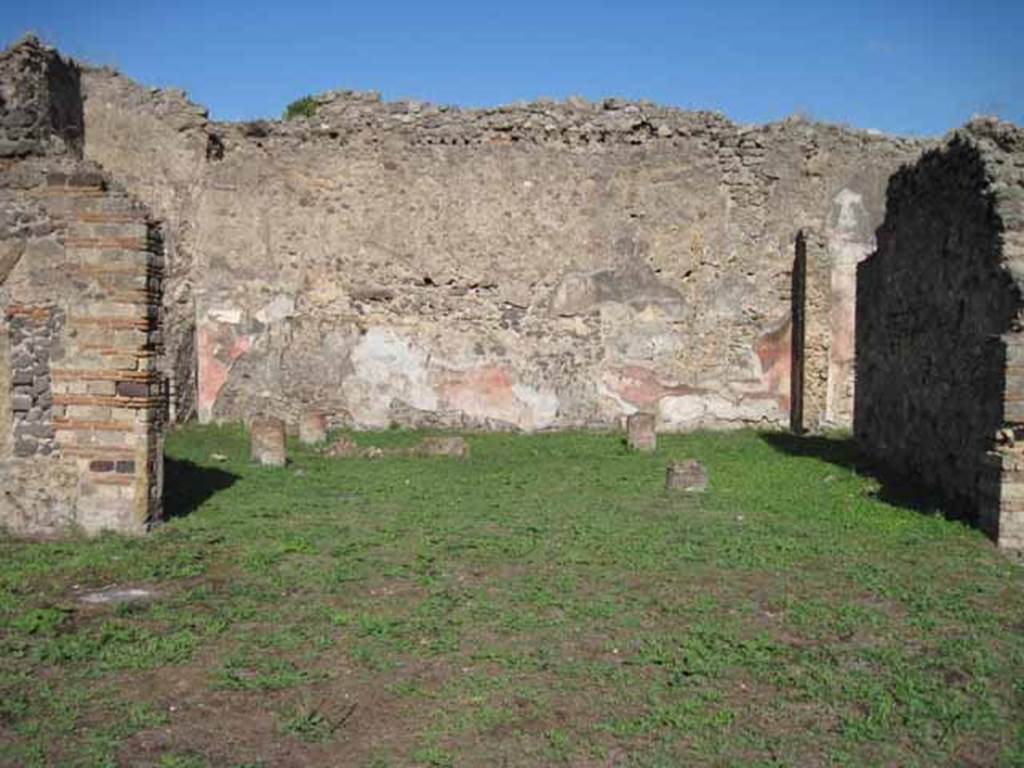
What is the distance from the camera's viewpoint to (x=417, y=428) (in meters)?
13.7

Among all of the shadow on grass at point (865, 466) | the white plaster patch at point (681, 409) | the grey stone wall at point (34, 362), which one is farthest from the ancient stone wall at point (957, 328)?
the grey stone wall at point (34, 362)

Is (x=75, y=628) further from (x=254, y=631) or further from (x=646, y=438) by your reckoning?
(x=646, y=438)

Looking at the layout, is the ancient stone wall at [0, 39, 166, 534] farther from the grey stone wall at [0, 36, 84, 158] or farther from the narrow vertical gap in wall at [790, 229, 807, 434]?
the narrow vertical gap in wall at [790, 229, 807, 434]

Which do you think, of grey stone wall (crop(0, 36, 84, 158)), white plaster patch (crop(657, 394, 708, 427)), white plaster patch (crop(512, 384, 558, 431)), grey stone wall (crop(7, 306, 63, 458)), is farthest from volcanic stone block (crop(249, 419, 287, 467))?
white plaster patch (crop(657, 394, 708, 427))

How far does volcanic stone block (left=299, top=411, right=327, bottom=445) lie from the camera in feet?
39.6

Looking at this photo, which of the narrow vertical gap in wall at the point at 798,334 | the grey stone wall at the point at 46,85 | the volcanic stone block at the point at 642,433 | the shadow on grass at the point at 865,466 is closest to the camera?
the shadow on grass at the point at 865,466

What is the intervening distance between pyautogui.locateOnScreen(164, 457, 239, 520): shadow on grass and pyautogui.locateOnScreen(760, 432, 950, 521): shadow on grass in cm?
561

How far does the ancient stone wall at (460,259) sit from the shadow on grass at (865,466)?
122 centimetres

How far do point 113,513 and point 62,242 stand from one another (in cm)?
187

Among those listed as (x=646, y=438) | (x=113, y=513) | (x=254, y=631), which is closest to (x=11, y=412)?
(x=113, y=513)

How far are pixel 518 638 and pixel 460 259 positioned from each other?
9865 millimetres

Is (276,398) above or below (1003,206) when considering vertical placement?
below

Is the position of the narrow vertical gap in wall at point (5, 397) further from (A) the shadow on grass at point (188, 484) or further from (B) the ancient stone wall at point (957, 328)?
(B) the ancient stone wall at point (957, 328)

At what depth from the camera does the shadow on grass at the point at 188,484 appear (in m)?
7.56
